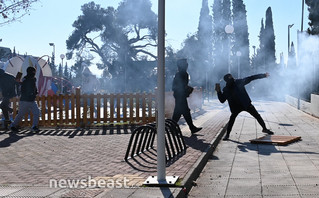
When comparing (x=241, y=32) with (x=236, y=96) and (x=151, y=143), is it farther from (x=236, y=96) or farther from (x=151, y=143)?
(x=151, y=143)

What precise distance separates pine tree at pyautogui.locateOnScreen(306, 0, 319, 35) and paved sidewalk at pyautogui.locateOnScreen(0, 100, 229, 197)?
83.9ft

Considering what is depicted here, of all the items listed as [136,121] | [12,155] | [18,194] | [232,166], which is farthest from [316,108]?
[18,194]

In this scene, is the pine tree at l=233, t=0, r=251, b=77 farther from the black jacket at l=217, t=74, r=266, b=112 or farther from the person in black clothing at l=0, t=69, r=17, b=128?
the black jacket at l=217, t=74, r=266, b=112

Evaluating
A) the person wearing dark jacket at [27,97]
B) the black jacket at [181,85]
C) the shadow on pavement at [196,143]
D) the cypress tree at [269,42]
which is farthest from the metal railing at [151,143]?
the cypress tree at [269,42]

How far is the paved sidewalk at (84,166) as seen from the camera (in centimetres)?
488

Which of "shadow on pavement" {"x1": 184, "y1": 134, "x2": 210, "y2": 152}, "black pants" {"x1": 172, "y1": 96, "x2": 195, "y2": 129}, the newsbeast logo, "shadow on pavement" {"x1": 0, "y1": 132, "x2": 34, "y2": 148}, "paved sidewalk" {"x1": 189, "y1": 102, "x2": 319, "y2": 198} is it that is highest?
"black pants" {"x1": 172, "y1": 96, "x2": 195, "y2": 129}

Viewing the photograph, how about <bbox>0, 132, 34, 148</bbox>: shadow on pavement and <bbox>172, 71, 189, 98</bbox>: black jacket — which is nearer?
<bbox>0, 132, 34, 148</bbox>: shadow on pavement

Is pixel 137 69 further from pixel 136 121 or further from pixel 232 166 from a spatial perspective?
pixel 232 166

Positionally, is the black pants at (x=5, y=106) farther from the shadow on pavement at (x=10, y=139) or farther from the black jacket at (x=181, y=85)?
the black jacket at (x=181, y=85)

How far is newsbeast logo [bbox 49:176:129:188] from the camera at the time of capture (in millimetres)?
5105

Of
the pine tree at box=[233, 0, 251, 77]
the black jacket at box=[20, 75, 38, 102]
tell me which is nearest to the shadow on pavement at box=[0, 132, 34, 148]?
the black jacket at box=[20, 75, 38, 102]

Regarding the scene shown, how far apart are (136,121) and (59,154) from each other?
6354mm

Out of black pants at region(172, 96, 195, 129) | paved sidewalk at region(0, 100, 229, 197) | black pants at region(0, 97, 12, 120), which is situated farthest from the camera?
black pants at region(0, 97, 12, 120)

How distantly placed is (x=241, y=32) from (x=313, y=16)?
111 ft
